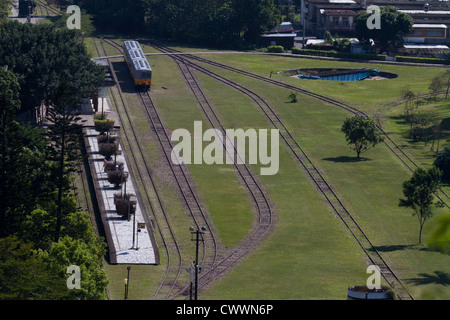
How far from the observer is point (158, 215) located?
233 ft

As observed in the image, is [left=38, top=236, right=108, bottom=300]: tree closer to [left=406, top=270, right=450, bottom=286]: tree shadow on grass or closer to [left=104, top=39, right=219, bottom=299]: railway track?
[left=104, top=39, right=219, bottom=299]: railway track

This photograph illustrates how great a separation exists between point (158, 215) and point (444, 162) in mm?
32010

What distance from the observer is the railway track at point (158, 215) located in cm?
5567

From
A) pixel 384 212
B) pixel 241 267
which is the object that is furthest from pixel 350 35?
pixel 241 267

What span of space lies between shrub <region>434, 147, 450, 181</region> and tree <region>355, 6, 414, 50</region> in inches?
2324

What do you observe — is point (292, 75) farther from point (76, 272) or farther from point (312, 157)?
point (76, 272)

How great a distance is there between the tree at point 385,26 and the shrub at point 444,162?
59027 millimetres

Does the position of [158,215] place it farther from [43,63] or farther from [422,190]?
[43,63]

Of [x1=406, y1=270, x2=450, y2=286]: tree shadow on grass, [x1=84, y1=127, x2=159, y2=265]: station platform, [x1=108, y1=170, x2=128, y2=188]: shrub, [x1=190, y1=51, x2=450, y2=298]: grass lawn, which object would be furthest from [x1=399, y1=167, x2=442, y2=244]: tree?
[x1=108, y1=170, x2=128, y2=188]: shrub

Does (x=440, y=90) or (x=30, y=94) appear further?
(x=440, y=90)

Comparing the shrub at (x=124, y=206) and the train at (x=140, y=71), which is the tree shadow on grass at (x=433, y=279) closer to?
the shrub at (x=124, y=206)

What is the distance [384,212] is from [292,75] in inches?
2345

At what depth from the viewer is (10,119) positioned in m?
54.8

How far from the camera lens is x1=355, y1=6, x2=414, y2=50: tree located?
141500mm
